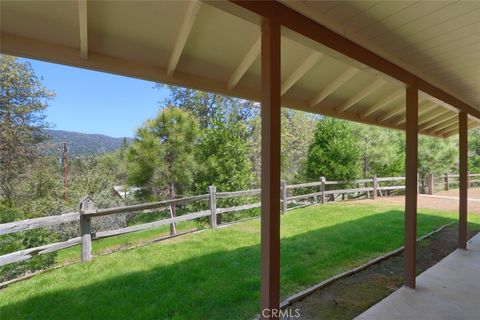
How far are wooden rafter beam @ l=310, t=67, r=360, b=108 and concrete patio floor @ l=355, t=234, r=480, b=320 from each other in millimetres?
2140

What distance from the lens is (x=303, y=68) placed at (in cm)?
245

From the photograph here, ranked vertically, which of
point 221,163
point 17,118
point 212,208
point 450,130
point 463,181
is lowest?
point 212,208

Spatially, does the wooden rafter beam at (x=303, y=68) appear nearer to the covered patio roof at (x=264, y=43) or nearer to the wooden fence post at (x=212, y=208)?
the covered patio roof at (x=264, y=43)

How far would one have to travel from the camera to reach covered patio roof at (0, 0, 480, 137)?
1.62 metres

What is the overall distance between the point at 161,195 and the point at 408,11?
788 cm

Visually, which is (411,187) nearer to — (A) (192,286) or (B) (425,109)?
(B) (425,109)

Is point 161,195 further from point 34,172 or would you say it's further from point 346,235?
point 346,235

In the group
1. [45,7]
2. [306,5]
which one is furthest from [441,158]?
[45,7]

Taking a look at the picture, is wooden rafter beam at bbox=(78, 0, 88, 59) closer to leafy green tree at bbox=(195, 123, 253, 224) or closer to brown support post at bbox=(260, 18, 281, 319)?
brown support post at bbox=(260, 18, 281, 319)

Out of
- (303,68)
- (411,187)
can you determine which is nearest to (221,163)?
(411,187)

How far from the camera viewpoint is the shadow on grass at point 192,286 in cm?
268

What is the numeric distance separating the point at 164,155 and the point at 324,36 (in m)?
7.04

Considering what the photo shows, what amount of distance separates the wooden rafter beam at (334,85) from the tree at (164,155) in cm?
552

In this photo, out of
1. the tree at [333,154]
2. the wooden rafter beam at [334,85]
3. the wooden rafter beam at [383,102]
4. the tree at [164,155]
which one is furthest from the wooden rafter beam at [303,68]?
the tree at [333,154]
